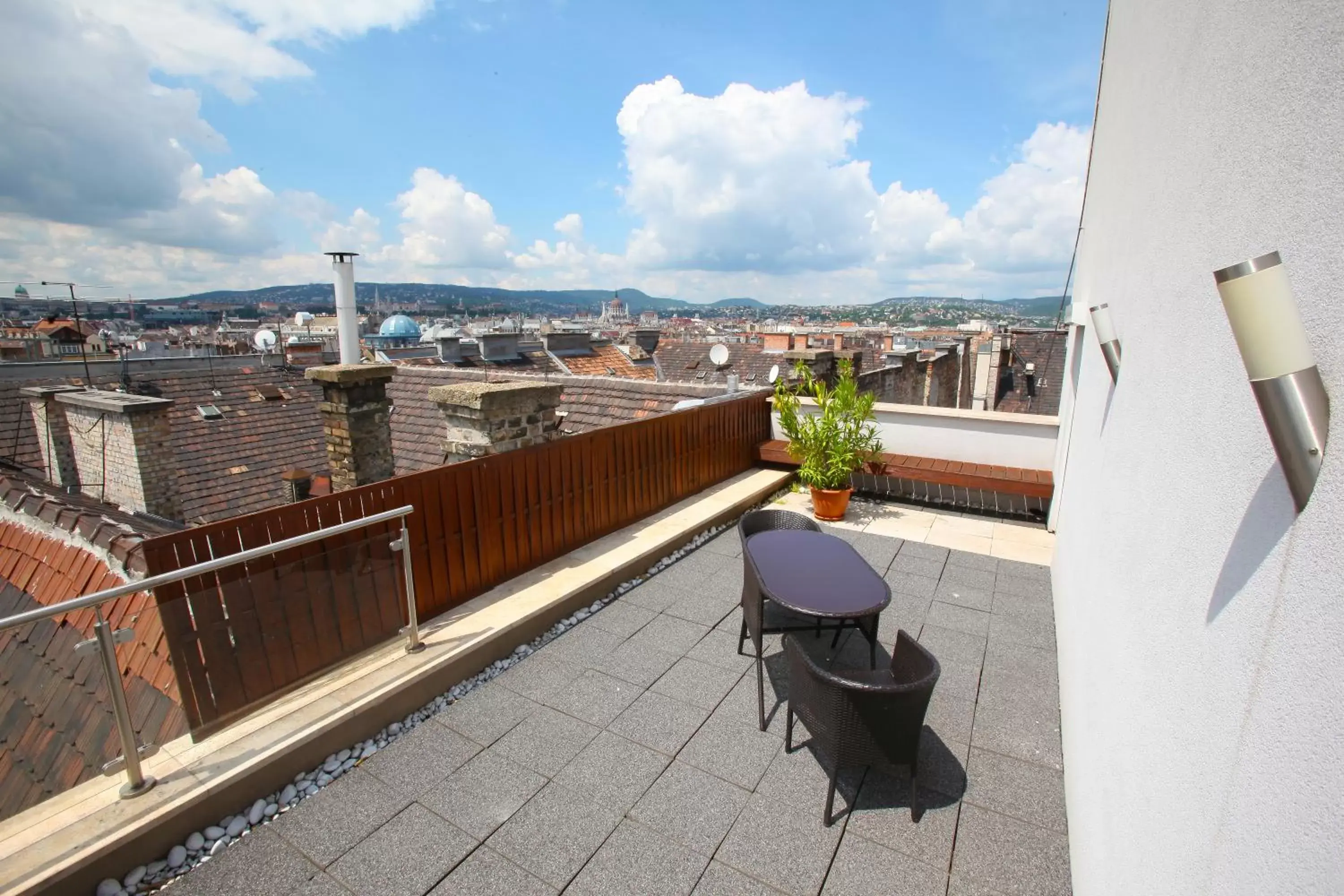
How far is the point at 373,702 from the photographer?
3029mm

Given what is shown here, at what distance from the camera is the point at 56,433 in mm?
7102

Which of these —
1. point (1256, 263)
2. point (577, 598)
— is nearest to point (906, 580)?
point (577, 598)

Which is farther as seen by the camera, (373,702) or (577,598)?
(577,598)

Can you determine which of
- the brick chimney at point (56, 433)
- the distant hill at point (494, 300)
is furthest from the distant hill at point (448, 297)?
the brick chimney at point (56, 433)

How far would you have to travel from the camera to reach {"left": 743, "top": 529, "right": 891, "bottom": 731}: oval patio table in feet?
10.1

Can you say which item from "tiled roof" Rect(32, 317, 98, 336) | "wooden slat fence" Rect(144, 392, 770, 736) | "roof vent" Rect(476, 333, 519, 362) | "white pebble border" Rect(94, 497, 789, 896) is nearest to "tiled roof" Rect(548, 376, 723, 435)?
"wooden slat fence" Rect(144, 392, 770, 736)

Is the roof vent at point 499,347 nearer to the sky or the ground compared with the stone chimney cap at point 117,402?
nearer to the sky

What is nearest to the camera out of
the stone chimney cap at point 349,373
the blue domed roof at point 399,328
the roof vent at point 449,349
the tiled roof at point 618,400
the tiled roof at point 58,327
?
the stone chimney cap at point 349,373

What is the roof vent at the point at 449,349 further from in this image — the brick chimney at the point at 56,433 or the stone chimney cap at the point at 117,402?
the stone chimney cap at the point at 117,402

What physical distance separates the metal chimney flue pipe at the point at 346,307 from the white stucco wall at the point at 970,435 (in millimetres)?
5878

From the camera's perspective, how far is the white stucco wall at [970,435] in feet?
21.8

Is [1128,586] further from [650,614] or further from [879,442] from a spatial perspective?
[879,442]

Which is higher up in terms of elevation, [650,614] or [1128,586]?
[1128,586]

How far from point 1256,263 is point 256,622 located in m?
3.69
